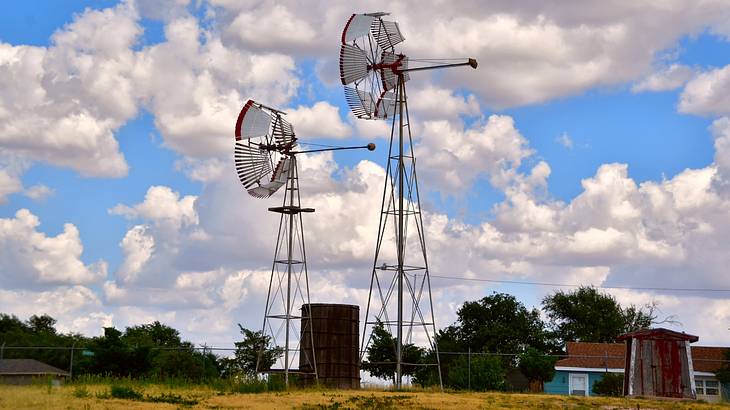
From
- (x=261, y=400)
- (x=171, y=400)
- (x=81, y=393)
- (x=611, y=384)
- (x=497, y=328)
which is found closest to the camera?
(x=171, y=400)

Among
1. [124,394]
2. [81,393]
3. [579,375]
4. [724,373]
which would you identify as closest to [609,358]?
[579,375]

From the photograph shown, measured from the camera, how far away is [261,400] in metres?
31.3

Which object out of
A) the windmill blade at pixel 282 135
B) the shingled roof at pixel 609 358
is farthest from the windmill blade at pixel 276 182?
the shingled roof at pixel 609 358

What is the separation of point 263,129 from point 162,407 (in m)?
14.4

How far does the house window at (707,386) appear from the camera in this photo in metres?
66.3

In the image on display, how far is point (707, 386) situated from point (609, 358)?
6.93m

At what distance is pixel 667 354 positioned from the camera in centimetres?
4019

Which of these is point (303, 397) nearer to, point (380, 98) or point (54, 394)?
point (54, 394)

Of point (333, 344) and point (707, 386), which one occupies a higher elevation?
point (333, 344)

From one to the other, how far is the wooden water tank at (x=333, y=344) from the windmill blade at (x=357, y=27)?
11.6 m

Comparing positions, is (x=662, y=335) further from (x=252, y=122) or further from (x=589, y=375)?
(x=589, y=375)

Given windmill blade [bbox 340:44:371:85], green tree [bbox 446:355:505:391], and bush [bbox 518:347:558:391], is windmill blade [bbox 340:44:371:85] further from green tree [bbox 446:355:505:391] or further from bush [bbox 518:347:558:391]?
bush [bbox 518:347:558:391]

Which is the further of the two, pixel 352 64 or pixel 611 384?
pixel 611 384

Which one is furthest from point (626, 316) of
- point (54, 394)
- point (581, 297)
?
point (54, 394)
